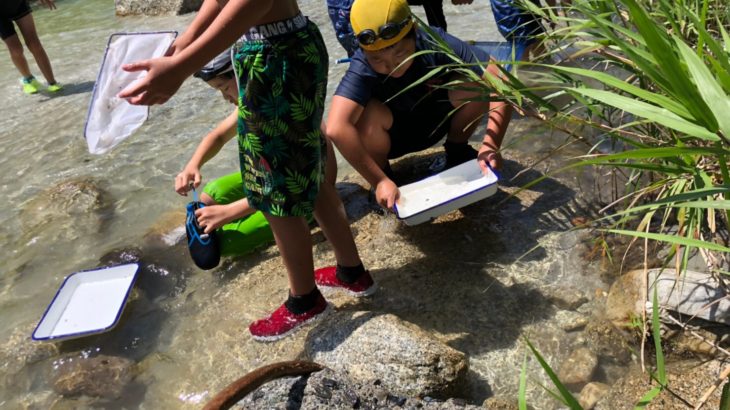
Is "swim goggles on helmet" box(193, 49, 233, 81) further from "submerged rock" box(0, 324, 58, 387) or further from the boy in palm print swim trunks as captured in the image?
"submerged rock" box(0, 324, 58, 387)

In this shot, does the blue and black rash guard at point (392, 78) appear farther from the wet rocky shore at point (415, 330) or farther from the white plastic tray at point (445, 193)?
the wet rocky shore at point (415, 330)

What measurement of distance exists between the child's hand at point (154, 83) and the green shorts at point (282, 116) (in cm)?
34

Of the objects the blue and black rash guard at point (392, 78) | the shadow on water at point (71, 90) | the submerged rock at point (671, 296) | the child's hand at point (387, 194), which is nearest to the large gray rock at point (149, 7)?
the shadow on water at point (71, 90)

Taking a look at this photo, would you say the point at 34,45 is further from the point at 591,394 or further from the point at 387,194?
the point at 591,394

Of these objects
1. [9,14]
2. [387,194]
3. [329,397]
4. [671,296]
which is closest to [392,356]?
[329,397]

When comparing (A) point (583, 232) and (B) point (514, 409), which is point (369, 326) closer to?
(B) point (514, 409)

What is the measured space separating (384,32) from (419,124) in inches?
25.8

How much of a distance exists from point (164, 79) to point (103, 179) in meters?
2.51

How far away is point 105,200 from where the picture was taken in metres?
3.54

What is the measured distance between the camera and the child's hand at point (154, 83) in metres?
1.53

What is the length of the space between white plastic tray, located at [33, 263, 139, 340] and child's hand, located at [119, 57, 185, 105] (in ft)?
4.11

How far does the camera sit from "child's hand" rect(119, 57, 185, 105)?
1526 millimetres

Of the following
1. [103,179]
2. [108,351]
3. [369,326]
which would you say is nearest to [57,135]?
[103,179]

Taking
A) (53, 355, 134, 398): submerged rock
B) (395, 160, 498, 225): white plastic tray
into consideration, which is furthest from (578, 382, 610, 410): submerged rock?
(53, 355, 134, 398): submerged rock
